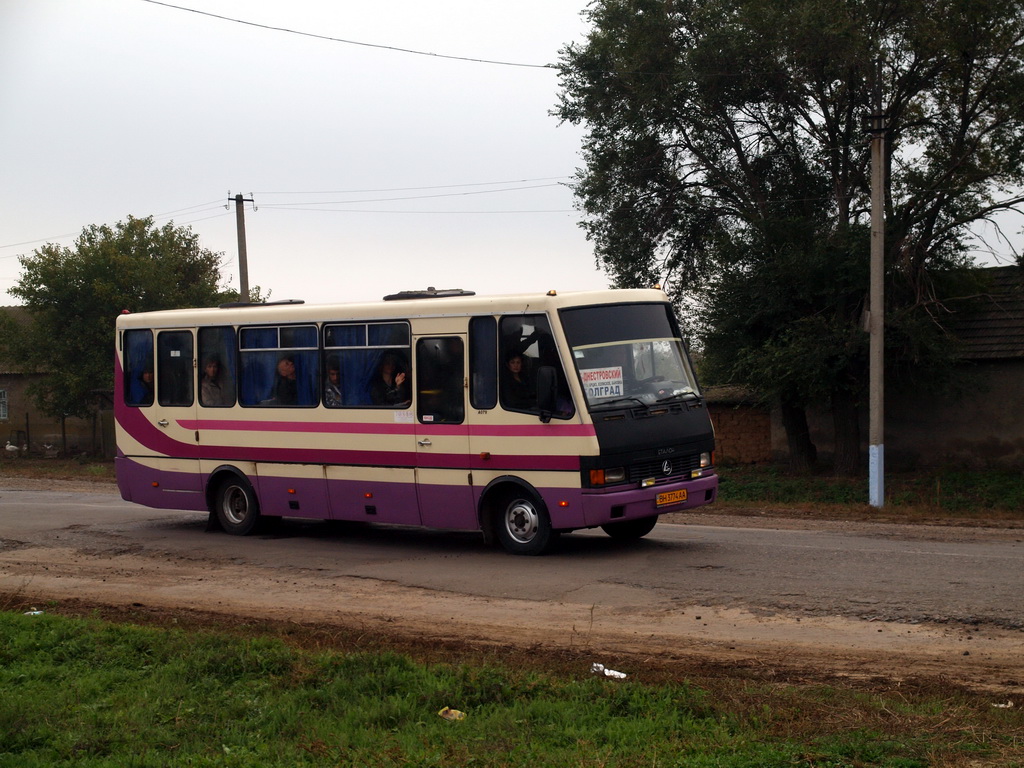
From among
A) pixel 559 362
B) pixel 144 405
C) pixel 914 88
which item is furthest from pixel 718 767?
pixel 914 88

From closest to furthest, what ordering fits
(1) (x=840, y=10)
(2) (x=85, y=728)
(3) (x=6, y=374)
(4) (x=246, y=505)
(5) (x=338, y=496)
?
(2) (x=85, y=728), (5) (x=338, y=496), (4) (x=246, y=505), (1) (x=840, y=10), (3) (x=6, y=374)

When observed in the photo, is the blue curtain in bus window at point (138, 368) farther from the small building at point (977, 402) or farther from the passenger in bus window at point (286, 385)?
the small building at point (977, 402)

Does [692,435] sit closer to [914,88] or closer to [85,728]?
[85,728]

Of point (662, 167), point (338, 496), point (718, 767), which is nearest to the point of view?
point (718, 767)

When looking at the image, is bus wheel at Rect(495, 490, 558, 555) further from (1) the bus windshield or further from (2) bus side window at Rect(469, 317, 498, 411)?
(1) the bus windshield

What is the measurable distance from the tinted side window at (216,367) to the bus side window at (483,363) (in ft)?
13.6

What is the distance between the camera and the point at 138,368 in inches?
646

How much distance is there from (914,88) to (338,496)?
16.8 meters

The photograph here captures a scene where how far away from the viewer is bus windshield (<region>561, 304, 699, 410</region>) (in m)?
12.1

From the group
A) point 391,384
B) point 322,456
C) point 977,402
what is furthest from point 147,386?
point 977,402

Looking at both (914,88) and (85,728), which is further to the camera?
(914,88)

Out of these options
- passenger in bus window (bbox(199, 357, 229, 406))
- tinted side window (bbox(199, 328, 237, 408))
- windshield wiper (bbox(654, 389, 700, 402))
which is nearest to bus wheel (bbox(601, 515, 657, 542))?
windshield wiper (bbox(654, 389, 700, 402))

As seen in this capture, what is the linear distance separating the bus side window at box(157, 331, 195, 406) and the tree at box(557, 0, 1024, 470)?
1350 cm

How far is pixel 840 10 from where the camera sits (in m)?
22.8
